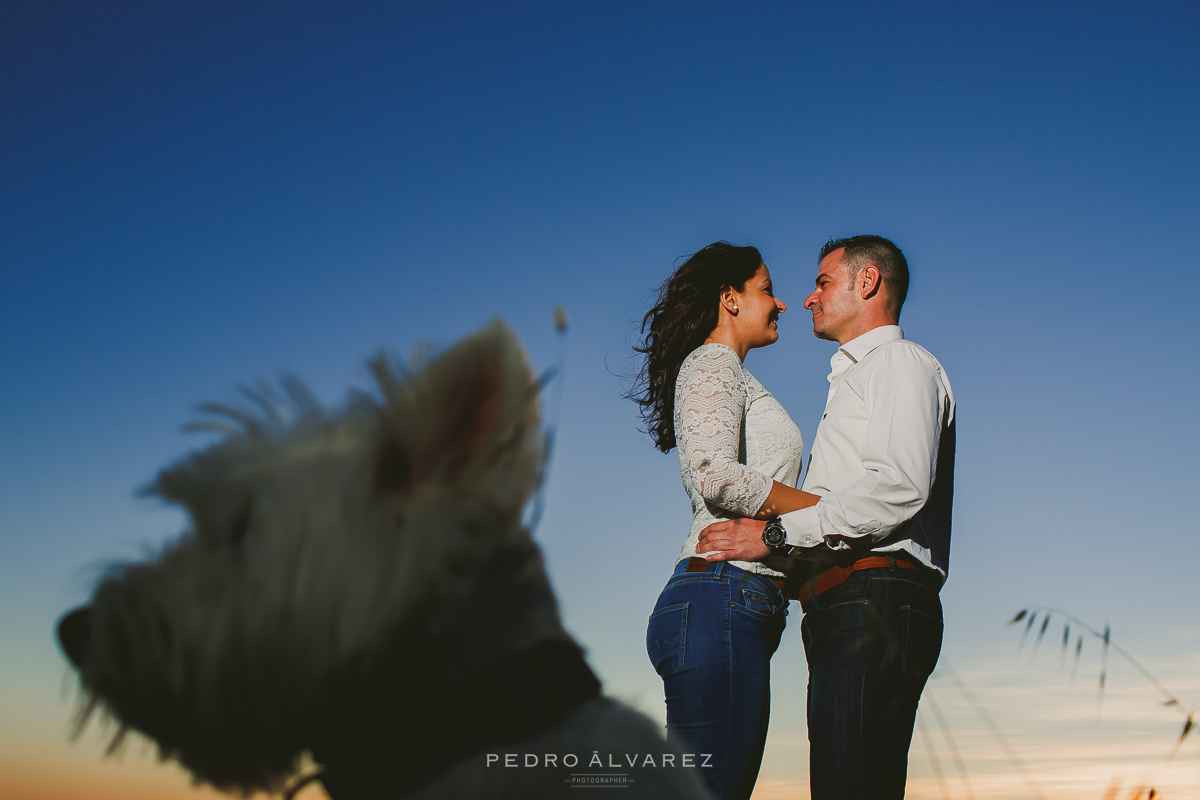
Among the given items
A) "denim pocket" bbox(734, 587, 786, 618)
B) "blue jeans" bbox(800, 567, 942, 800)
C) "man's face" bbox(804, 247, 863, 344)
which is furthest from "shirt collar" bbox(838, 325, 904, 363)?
"denim pocket" bbox(734, 587, 786, 618)

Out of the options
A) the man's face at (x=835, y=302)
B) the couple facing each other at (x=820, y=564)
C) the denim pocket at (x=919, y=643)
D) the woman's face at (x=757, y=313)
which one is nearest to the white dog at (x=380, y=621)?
the couple facing each other at (x=820, y=564)

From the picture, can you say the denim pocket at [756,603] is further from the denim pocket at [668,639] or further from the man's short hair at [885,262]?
the man's short hair at [885,262]

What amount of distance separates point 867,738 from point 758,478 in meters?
0.94

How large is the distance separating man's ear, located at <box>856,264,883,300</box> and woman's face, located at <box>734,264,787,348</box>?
366 millimetres

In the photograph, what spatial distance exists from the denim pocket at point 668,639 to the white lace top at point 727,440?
0.24 m

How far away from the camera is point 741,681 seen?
8.66 ft

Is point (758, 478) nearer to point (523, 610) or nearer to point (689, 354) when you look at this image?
point (689, 354)

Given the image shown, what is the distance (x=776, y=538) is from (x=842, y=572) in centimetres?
26

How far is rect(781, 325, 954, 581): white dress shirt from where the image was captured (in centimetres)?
270

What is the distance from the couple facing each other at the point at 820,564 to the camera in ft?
8.48

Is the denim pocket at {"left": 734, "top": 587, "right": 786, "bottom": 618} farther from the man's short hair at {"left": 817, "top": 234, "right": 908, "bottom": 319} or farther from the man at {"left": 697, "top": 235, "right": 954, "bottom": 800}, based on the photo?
the man's short hair at {"left": 817, "top": 234, "right": 908, "bottom": 319}

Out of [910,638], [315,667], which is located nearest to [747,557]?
[910,638]

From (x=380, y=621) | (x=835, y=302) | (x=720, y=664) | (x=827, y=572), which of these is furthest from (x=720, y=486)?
(x=380, y=621)

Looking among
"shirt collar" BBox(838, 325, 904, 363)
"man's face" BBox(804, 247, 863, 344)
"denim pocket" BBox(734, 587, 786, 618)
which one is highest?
"man's face" BBox(804, 247, 863, 344)
